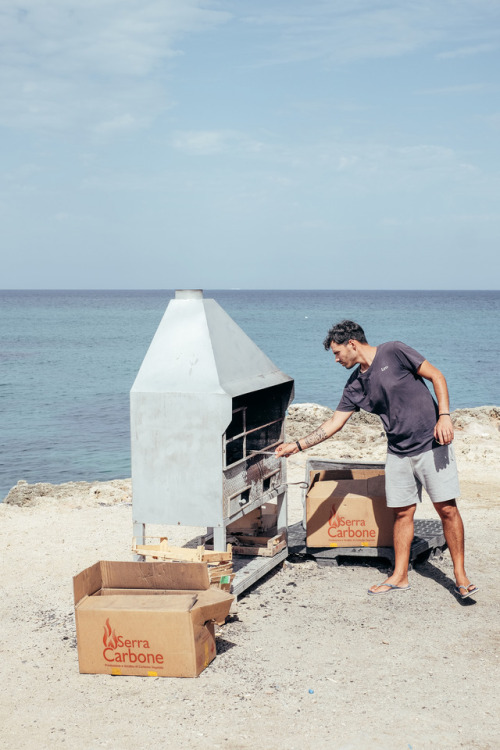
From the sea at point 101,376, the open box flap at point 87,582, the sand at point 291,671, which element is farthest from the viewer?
the sea at point 101,376

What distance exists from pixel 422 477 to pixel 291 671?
1.78 m

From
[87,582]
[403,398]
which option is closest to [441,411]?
[403,398]

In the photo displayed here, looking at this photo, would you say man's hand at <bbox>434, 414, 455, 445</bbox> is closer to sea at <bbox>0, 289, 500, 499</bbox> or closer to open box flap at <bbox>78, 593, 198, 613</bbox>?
open box flap at <bbox>78, 593, 198, 613</bbox>

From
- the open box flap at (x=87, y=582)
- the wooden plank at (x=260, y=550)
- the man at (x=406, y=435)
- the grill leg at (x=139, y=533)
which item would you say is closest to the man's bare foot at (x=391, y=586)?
the man at (x=406, y=435)

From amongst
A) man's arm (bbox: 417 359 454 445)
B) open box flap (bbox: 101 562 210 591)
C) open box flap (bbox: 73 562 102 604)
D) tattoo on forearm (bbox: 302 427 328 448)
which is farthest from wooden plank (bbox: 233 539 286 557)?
man's arm (bbox: 417 359 454 445)

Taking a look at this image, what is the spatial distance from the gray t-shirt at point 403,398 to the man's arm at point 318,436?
325 mm

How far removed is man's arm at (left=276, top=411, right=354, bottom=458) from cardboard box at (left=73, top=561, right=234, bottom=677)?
3.99 ft

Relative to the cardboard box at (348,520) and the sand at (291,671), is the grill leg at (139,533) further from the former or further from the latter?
the cardboard box at (348,520)

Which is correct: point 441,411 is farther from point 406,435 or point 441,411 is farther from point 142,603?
point 142,603

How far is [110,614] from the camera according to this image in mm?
4598

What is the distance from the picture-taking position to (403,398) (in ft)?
18.5

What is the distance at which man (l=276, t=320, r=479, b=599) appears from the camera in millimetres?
5625

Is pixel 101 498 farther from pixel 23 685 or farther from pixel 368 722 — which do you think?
pixel 368 722

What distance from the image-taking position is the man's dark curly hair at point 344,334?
5809 millimetres
